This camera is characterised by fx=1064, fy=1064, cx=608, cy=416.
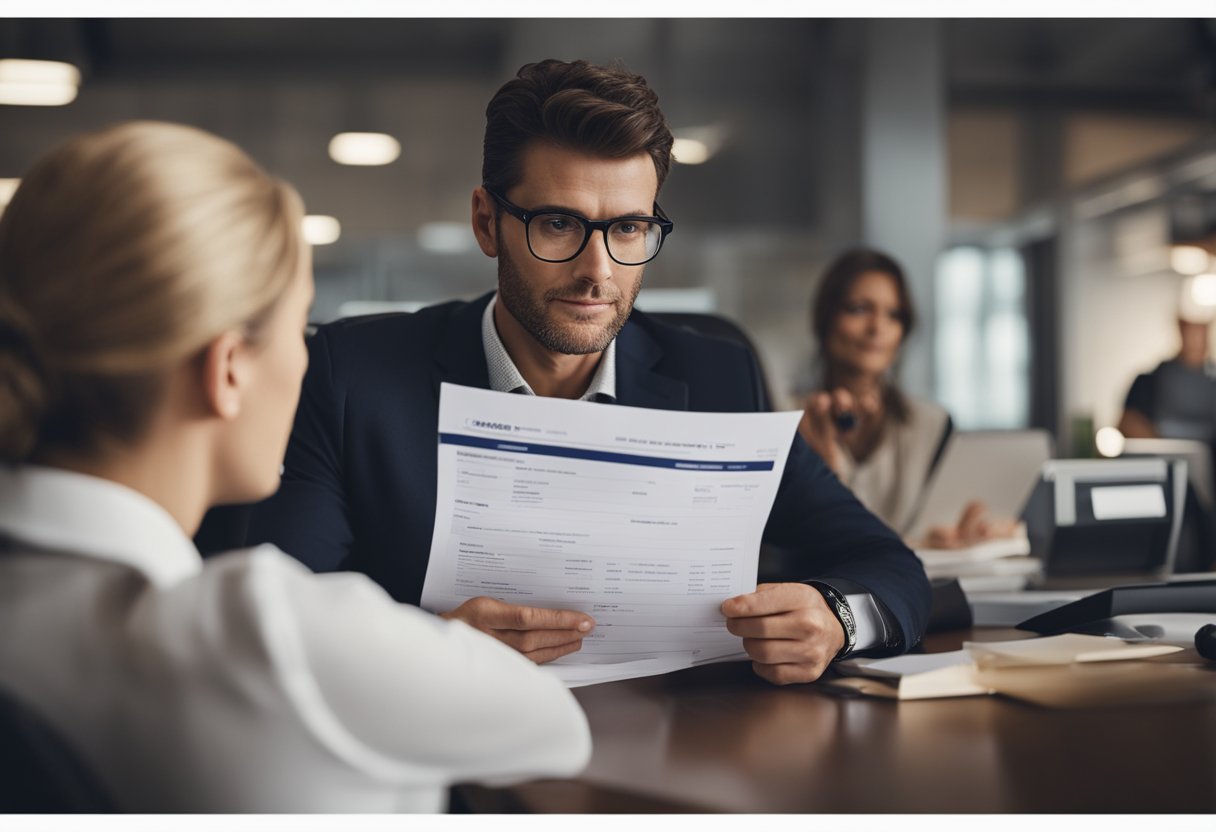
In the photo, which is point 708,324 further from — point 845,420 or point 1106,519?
point 845,420

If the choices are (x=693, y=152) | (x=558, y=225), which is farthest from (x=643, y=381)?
(x=693, y=152)

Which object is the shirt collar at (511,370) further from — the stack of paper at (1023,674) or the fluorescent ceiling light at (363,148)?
the fluorescent ceiling light at (363,148)

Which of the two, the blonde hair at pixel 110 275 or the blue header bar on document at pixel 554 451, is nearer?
the blonde hair at pixel 110 275

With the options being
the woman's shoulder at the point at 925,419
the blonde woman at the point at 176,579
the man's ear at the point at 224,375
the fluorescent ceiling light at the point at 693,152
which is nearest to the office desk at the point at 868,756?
the blonde woman at the point at 176,579

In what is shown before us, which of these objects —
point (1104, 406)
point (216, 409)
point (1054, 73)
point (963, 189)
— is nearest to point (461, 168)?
point (963, 189)

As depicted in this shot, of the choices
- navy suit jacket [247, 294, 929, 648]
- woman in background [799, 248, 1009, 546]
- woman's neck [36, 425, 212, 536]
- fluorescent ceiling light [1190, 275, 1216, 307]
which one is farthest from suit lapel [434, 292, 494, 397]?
fluorescent ceiling light [1190, 275, 1216, 307]

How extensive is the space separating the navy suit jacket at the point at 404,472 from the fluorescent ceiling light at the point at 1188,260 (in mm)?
7267

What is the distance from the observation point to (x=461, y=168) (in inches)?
253

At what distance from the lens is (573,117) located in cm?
138

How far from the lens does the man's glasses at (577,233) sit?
1377 millimetres

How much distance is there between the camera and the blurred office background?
5352 mm

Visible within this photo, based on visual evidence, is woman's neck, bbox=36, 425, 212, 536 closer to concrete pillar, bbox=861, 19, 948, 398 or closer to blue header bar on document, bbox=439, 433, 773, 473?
blue header bar on document, bbox=439, 433, 773, 473

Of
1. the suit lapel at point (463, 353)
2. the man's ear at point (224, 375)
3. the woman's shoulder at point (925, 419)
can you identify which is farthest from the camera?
the woman's shoulder at point (925, 419)

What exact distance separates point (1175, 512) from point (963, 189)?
6.01m
